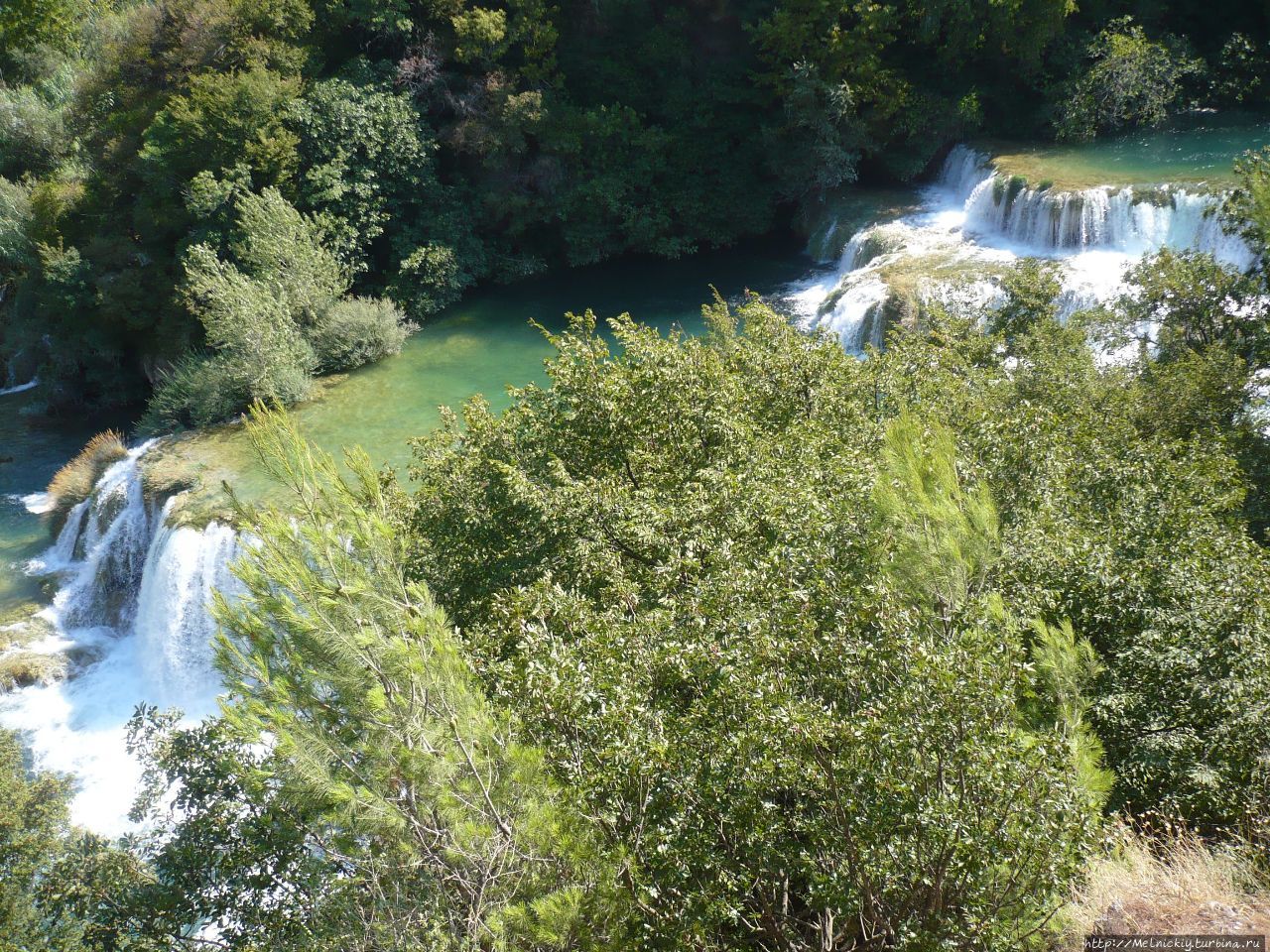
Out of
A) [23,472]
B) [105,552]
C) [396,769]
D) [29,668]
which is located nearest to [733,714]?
[396,769]

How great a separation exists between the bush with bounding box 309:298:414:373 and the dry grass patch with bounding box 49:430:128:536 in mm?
5179

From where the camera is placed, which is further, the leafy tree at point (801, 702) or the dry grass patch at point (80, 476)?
the dry grass patch at point (80, 476)

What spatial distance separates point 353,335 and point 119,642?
9.40 m

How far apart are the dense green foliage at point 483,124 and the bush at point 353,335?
0.37 metres

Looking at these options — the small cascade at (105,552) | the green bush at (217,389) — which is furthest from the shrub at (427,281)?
the small cascade at (105,552)

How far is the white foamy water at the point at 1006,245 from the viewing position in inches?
764

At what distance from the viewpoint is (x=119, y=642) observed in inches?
712

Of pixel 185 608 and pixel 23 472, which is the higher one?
pixel 23 472

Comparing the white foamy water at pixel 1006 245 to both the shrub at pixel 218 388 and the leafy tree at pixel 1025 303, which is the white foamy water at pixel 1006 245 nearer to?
the leafy tree at pixel 1025 303

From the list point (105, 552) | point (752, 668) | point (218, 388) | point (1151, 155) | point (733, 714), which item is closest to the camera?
point (733, 714)

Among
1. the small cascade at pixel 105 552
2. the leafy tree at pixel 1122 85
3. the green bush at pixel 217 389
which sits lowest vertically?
the small cascade at pixel 105 552

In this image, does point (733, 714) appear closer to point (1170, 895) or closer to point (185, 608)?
point (1170, 895)

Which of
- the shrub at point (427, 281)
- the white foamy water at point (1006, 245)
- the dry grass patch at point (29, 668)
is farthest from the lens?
the shrub at point (427, 281)

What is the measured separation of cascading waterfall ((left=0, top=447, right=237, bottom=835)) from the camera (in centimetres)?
1538
